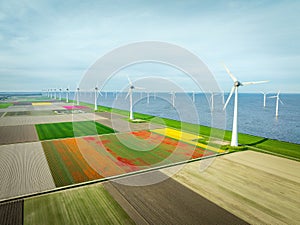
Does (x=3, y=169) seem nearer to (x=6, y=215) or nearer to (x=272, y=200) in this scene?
(x=6, y=215)

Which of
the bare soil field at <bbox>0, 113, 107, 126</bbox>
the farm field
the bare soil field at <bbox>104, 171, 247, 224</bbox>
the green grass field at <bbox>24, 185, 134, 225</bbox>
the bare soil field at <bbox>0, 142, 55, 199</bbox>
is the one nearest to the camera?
the green grass field at <bbox>24, 185, 134, 225</bbox>

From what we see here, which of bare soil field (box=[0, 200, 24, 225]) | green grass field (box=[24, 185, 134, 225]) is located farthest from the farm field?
bare soil field (box=[0, 200, 24, 225])

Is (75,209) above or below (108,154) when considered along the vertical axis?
below

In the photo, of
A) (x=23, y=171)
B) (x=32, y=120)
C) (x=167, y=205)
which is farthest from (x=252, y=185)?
(x=32, y=120)

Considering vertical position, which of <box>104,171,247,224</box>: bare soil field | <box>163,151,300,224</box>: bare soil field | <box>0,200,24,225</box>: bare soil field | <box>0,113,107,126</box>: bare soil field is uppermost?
<box>0,113,107,126</box>: bare soil field

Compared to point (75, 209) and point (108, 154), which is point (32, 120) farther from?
point (75, 209)

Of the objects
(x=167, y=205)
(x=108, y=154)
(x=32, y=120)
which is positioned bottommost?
(x=167, y=205)

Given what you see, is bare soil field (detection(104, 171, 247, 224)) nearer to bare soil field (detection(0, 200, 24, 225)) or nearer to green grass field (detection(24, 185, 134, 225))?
green grass field (detection(24, 185, 134, 225))

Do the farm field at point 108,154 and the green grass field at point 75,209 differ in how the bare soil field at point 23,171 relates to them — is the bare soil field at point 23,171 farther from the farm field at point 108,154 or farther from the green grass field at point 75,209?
the green grass field at point 75,209
